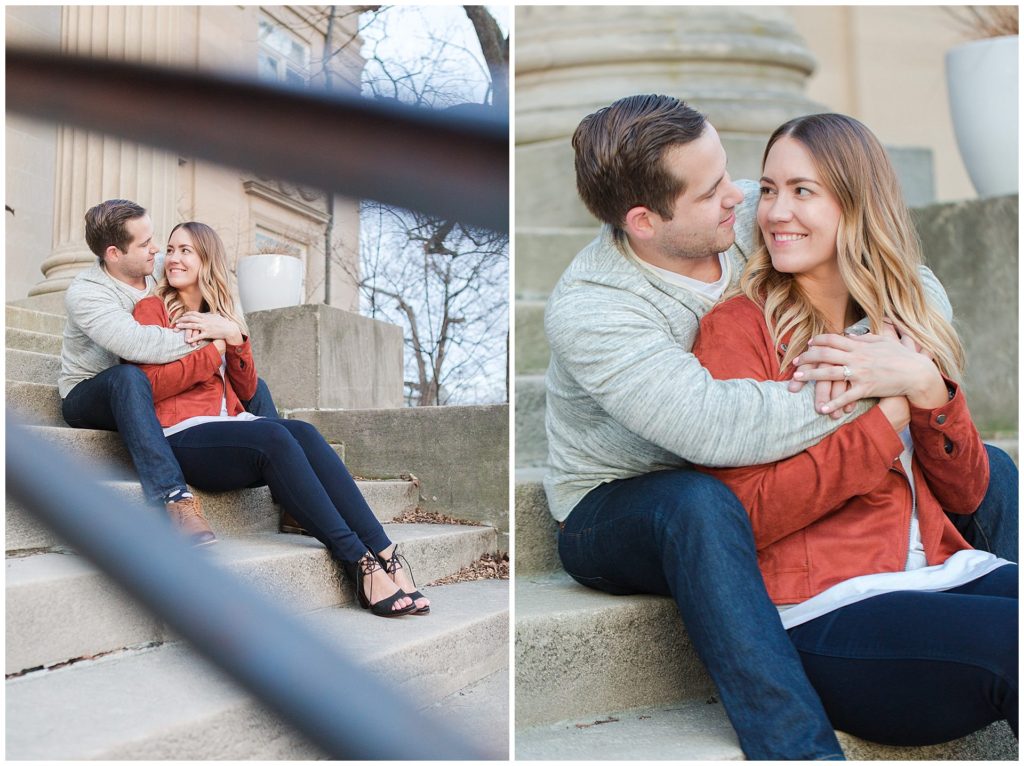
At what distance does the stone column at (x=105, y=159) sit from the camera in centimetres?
63

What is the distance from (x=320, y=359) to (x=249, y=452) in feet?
2.63

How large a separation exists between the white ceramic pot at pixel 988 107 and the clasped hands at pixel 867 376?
1.53 metres

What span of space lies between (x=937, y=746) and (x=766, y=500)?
0.36 metres

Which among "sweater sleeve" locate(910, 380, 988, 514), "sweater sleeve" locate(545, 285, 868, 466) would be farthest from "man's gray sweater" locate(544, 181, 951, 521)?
"sweater sleeve" locate(910, 380, 988, 514)

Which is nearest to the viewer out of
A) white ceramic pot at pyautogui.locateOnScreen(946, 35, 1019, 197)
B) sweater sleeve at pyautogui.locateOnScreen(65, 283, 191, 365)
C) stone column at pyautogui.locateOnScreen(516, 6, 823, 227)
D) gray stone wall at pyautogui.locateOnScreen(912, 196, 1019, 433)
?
sweater sleeve at pyautogui.locateOnScreen(65, 283, 191, 365)

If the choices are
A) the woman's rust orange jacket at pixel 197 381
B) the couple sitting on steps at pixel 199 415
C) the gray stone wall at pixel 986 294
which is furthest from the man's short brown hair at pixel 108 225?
the gray stone wall at pixel 986 294

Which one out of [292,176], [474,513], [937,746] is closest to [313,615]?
[292,176]

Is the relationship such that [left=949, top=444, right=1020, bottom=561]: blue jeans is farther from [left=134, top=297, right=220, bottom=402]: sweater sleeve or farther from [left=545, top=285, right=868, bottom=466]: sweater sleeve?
[left=134, top=297, right=220, bottom=402]: sweater sleeve

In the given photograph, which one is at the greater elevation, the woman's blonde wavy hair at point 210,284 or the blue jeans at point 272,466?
the woman's blonde wavy hair at point 210,284

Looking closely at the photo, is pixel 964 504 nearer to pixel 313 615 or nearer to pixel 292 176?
pixel 313 615

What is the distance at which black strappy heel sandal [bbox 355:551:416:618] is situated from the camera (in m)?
1.68

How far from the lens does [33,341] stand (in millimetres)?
1775

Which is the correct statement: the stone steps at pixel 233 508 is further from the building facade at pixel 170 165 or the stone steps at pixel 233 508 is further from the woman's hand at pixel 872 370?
the woman's hand at pixel 872 370

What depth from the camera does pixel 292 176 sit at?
51 centimetres
